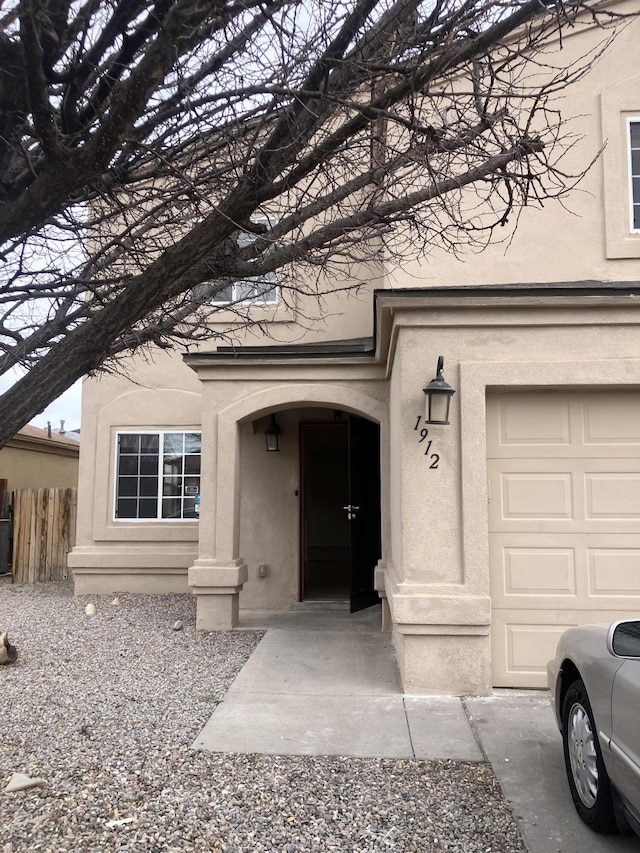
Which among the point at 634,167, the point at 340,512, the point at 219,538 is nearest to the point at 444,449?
the point at 219,538

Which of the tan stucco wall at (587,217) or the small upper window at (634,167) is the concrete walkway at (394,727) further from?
the small upper window at (634,167)

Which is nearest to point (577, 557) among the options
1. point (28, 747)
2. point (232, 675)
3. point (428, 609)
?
point (428, 609)

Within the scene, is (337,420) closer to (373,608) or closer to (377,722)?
(373,608)

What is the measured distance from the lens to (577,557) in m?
5.42

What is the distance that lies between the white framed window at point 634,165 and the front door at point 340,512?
13.4 ft

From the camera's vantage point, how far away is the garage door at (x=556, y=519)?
5379 millimetres

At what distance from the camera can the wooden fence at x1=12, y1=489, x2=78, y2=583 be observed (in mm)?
11836

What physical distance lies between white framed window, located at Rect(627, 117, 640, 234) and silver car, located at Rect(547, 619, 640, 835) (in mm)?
5375

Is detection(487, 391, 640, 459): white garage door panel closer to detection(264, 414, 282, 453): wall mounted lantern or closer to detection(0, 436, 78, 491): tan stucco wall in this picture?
detection(264, 414, 282, 453): wall mounted lantern

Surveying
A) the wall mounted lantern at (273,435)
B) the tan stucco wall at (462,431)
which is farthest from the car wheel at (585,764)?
the wall mounted lantern at (273,435)

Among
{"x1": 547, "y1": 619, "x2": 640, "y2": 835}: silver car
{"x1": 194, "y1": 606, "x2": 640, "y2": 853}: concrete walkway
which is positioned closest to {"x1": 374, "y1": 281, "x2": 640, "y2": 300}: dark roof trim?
{"x1": 547, "y1": 619, "x2": 640, "y2": 835}: silver car

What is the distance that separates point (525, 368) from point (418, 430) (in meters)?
1.07

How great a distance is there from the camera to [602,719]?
3.07 m

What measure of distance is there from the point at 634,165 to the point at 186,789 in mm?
7575
